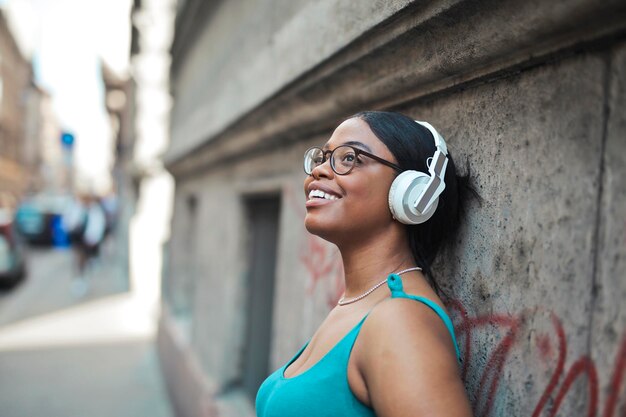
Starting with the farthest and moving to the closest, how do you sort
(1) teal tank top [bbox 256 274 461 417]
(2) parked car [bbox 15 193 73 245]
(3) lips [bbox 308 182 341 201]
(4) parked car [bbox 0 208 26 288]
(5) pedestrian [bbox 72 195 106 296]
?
(2) parked car [bbox 15 193 73 245] < (5) pedestrian [bbox 72 195 106 296] < (4) parked car [bbox 0 208 26 288] < (3) lips [bbox 308 182 341 201] < (1) teal tank top [bbox 256 274 461 417]

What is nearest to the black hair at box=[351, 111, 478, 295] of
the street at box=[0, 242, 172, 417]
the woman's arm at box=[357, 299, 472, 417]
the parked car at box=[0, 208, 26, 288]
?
the woman's arm at box=[357, 299, 472, 417]

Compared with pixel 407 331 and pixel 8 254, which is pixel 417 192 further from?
pixel 8 254

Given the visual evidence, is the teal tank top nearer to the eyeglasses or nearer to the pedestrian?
the eyeglasses

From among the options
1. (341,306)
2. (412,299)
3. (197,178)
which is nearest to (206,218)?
(197,178)

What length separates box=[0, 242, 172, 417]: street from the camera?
5.81 metres

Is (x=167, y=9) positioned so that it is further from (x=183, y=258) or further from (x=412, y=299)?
(x=412, y=299)

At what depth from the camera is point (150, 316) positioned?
1031 centimetres

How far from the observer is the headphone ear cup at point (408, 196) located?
1415mm

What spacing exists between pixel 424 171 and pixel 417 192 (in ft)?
0.37

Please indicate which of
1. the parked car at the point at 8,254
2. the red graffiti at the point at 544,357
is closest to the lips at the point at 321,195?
the red graffiti at the point at 544,357

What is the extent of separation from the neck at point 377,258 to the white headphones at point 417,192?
0.34 ft

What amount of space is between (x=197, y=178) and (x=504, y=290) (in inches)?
205

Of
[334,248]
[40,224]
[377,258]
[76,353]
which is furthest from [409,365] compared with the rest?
[40,224]

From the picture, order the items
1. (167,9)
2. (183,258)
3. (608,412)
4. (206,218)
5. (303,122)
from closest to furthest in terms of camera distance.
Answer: (608,412) → (303,122) → (206,218) → (183,258) → (167,9)
